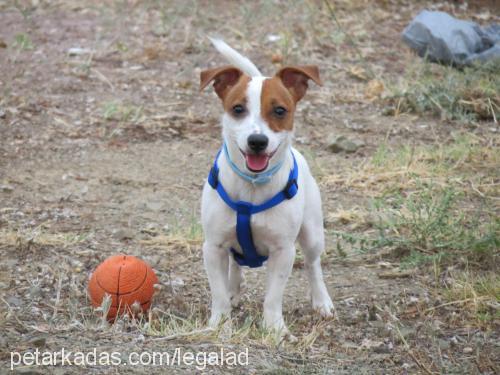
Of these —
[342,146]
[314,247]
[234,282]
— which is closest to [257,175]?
[314,247]

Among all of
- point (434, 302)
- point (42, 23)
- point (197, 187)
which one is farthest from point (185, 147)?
point (42, 23)

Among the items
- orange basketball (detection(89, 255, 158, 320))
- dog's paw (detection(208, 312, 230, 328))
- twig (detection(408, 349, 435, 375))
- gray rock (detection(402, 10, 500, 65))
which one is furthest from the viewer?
gray rock (detection(402, 10, 500, 65))

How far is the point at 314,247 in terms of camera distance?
522 cm

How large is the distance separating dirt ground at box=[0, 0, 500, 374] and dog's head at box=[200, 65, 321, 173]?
0.87 m

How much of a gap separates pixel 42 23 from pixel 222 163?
714cm

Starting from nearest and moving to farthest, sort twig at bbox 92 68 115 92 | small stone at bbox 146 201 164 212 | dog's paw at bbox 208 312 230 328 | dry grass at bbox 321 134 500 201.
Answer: dog's paw at bbox 208 312 230 328 → small stone at bbox 146 201 164 212 → dry grass at bbox 321 134 500 201 → twig at bbox 92 68 115 92

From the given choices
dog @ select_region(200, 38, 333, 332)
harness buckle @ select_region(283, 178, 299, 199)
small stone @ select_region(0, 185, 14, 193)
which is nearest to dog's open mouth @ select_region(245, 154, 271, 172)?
dog @ select_region(200, 38, 333, 332)

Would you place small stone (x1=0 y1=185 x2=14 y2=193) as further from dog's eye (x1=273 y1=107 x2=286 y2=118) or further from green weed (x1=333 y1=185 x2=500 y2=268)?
dog's eye (x1=273 y1=107 x2=286 y2=118)

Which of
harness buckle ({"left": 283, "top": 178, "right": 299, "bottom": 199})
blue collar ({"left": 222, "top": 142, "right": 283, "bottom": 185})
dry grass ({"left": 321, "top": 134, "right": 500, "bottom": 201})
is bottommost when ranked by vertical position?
dry grass ({"left": 321, "top": 134, "right": 500, "bottom": 201})

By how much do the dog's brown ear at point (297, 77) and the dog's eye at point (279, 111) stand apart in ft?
0.95

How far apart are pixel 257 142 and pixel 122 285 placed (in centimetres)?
111

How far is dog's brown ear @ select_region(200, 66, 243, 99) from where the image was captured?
15.9ft

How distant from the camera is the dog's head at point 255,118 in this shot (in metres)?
4.53

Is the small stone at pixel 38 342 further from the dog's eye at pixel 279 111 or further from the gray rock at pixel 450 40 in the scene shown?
the gray rock at pixel 450 40
